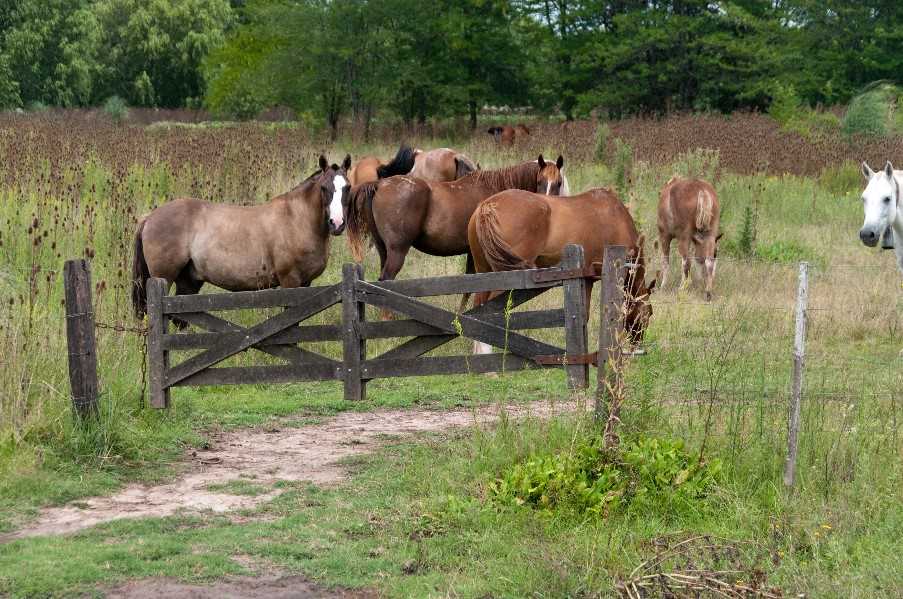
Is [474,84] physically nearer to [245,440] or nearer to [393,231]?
[393,231]

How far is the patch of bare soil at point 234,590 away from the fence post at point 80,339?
252 centimetres

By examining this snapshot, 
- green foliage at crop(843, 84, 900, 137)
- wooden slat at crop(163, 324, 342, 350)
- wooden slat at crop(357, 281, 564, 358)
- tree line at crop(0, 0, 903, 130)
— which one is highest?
tree line at crop(0, 0, 903, 130)

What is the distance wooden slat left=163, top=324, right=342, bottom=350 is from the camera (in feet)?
27.2

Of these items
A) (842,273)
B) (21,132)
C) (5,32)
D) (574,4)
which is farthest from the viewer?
(5,32)

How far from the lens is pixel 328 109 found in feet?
122

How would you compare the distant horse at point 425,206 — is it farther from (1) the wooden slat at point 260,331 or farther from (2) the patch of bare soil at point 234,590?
(2) the patch of bare soil at point 234,590

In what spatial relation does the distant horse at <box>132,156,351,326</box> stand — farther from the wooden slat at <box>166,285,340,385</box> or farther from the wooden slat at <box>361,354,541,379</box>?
the wooden slat at <box>361,354,541,379</box>

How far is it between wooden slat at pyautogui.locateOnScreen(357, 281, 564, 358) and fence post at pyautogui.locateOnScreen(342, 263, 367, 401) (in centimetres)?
11

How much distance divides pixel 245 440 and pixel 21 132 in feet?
45.0

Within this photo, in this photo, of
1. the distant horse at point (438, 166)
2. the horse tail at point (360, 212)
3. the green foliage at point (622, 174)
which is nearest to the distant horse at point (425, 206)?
the horse tail at point (360, 212)

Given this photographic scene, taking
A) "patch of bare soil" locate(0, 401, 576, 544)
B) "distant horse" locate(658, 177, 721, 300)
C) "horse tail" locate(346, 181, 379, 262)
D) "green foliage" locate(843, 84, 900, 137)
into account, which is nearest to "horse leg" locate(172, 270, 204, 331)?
"horse tail" locate(346, 181, 379, 262)

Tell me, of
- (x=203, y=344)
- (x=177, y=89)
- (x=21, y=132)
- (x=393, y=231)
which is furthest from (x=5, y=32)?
(x=203, y=344)

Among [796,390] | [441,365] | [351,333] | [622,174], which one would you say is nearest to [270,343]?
[351,333]

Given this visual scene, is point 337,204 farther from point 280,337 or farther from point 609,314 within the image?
point 609,314
